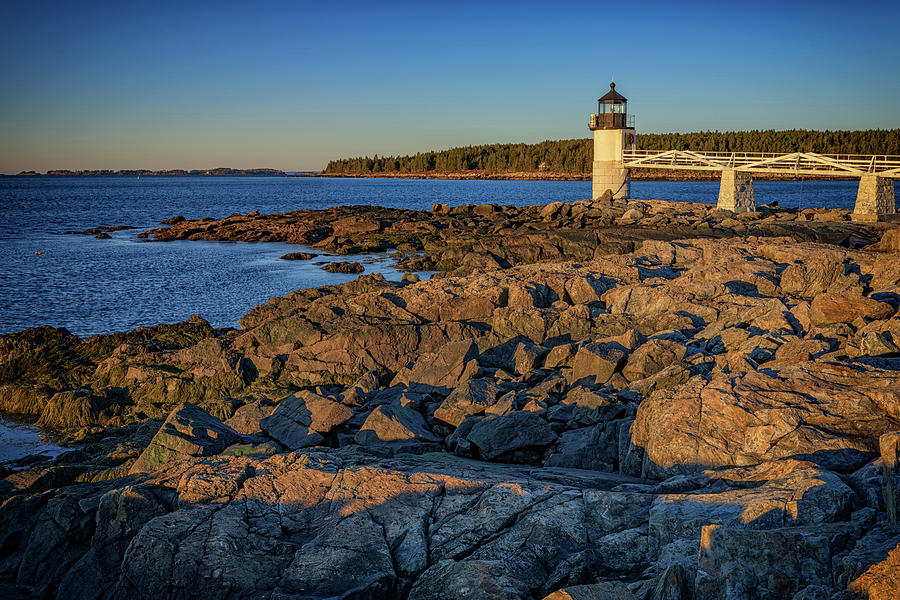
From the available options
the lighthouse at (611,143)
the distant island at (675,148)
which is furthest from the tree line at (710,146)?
the lighthouse at (611,143)

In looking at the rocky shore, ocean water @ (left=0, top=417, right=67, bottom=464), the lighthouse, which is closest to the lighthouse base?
the lighthouse

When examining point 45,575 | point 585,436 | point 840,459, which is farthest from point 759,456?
point 45,575

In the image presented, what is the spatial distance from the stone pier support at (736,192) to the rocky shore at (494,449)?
21.7 m

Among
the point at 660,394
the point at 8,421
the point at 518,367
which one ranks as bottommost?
the point at 8,421

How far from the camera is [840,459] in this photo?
5.93m

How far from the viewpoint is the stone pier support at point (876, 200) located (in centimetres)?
3056

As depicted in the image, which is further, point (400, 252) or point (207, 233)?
point (207, 233)

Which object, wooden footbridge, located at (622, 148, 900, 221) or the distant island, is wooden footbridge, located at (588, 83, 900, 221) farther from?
the distant island

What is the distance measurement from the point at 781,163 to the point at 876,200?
8.01m

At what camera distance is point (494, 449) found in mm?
8102

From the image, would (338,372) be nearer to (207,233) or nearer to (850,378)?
(850,378)

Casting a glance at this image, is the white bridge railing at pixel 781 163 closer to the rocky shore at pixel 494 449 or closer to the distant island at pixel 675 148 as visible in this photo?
the rocky shore at pixel 494 449

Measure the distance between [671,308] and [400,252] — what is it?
23590 millimetres

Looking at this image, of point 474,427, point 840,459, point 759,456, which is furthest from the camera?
point 474,427
